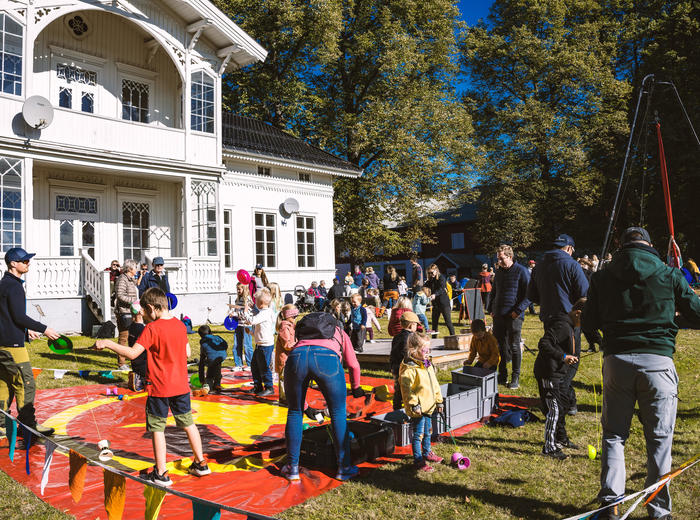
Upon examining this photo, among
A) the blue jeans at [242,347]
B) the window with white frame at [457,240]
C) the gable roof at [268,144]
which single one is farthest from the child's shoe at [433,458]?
the window with white frame at [457,240]

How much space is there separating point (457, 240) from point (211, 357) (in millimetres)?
43071

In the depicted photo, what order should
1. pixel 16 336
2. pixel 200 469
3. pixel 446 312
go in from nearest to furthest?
pixel 200 469, pixel 16 336, pixel 446 312

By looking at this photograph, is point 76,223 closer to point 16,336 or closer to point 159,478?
point 16,336

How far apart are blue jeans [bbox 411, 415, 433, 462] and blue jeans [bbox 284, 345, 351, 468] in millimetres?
679

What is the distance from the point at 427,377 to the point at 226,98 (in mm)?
26981

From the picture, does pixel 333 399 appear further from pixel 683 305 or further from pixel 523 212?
pixel 523 212

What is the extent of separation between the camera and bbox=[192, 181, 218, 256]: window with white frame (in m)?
18.2

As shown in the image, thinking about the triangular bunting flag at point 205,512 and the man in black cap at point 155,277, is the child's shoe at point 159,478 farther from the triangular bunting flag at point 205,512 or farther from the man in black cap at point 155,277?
the man in black cap at point 155,277

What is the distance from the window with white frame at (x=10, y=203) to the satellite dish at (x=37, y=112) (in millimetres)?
1074

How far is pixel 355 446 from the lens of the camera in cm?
523

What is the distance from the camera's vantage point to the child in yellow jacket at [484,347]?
7332mm

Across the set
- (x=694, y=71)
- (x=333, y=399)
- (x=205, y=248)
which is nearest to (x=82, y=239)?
(x=205, y=248)

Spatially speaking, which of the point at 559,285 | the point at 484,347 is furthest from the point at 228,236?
the point at 559,285

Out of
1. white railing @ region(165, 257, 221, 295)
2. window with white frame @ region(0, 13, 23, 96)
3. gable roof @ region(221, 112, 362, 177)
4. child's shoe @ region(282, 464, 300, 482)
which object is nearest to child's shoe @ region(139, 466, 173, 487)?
child's shoe @ region(282, 464, 300, 482)
